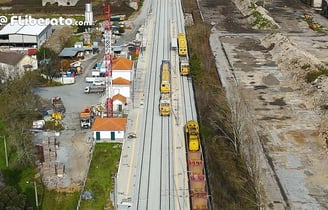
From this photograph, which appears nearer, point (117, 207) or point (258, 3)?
point (117, 207)

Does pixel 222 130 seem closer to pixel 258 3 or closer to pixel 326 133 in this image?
pixel 326 133

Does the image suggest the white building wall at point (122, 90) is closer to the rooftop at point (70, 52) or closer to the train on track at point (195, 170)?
the train on track at point (195, 170)

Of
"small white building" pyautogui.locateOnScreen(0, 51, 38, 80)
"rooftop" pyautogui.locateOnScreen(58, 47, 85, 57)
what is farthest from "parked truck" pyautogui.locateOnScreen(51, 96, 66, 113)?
"rooftop" pyautogui.locateOnScreen(58, 47, 85, 57)

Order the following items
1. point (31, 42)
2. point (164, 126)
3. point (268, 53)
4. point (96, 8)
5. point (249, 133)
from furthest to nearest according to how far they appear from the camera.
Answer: point (96, 8) < point (31, 42) < point (268, 53) < point (164, 126) < point (249, 133)

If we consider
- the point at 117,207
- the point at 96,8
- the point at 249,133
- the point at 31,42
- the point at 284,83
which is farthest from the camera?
the point at 96,8

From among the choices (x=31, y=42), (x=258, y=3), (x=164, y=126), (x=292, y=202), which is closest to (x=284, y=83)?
(x=164, y=126)

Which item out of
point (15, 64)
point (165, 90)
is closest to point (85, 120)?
point (165, 90)
